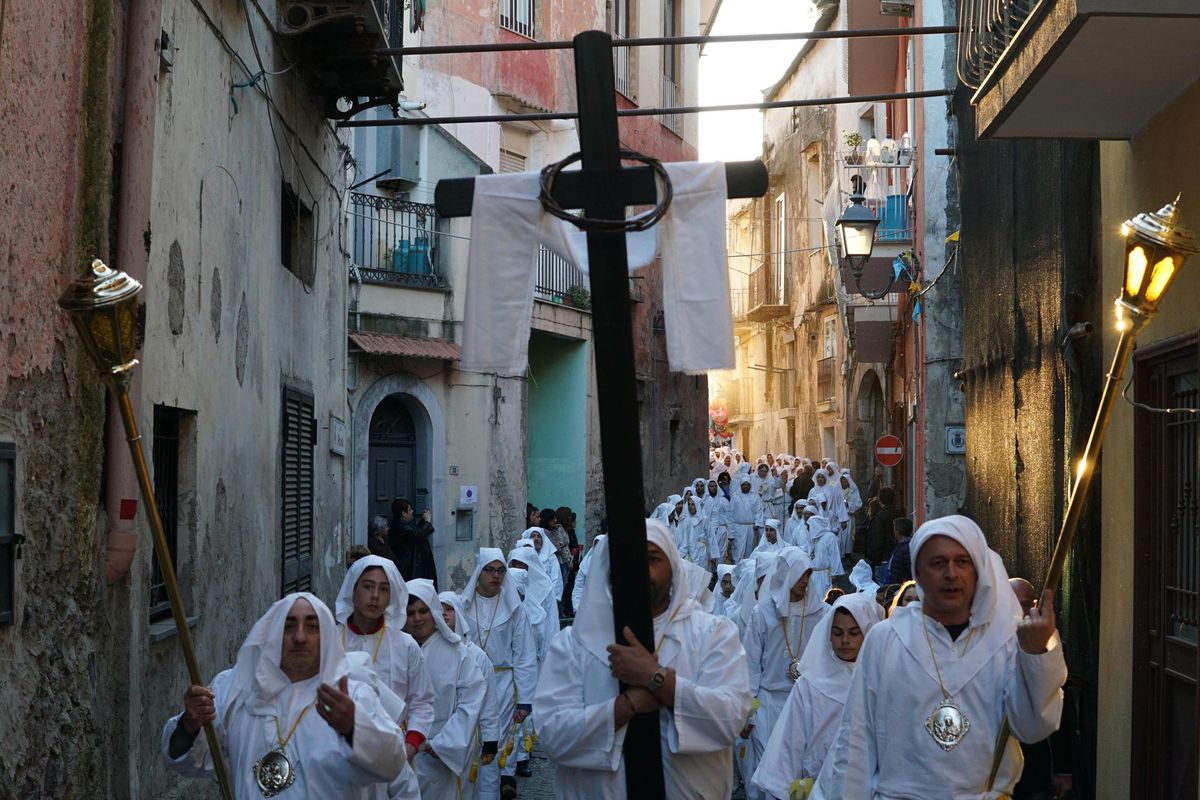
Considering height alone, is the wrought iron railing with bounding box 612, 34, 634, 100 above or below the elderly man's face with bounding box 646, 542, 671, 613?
above

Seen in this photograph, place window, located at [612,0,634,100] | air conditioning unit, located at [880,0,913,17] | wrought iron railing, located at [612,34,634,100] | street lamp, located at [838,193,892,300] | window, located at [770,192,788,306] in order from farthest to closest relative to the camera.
Result: window, located at [770,192,788,306]
wrought iron railing, located at [612,34,634,100]
window, located at [612,0,634,100]
air conditioning unit, located at [880,0,913,17]
street lamp, located at [838,193,892,300]

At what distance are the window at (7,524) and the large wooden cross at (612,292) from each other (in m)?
2.39

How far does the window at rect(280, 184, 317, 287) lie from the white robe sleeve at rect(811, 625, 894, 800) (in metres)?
7.52

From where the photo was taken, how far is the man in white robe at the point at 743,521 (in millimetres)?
31812

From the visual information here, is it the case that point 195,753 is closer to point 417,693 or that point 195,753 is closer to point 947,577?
point 417,693

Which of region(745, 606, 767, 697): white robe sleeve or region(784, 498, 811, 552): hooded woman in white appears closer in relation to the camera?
region(745, 606, 767, 697): white robe sleeve

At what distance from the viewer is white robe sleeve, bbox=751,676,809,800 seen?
753 cm

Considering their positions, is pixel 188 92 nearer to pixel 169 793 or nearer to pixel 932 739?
pixel 169 793

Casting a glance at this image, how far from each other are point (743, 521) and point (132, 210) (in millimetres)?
25407

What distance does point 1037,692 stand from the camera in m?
5.11

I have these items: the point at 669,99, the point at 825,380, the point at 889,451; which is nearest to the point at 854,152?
the point at 889,451

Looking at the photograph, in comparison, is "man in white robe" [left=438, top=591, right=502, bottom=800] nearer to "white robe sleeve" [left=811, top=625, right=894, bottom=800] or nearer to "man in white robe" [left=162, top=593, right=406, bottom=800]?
"man in white robe" [left=162, top=593, right=406, bottom=800]

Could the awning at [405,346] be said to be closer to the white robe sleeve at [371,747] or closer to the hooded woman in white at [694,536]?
the hooded woman in white at [694,536]

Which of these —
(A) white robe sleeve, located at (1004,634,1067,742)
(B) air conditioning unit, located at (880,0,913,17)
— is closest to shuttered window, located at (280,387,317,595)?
(A) white robe sleeve, located at (1004,634,1067,742)
